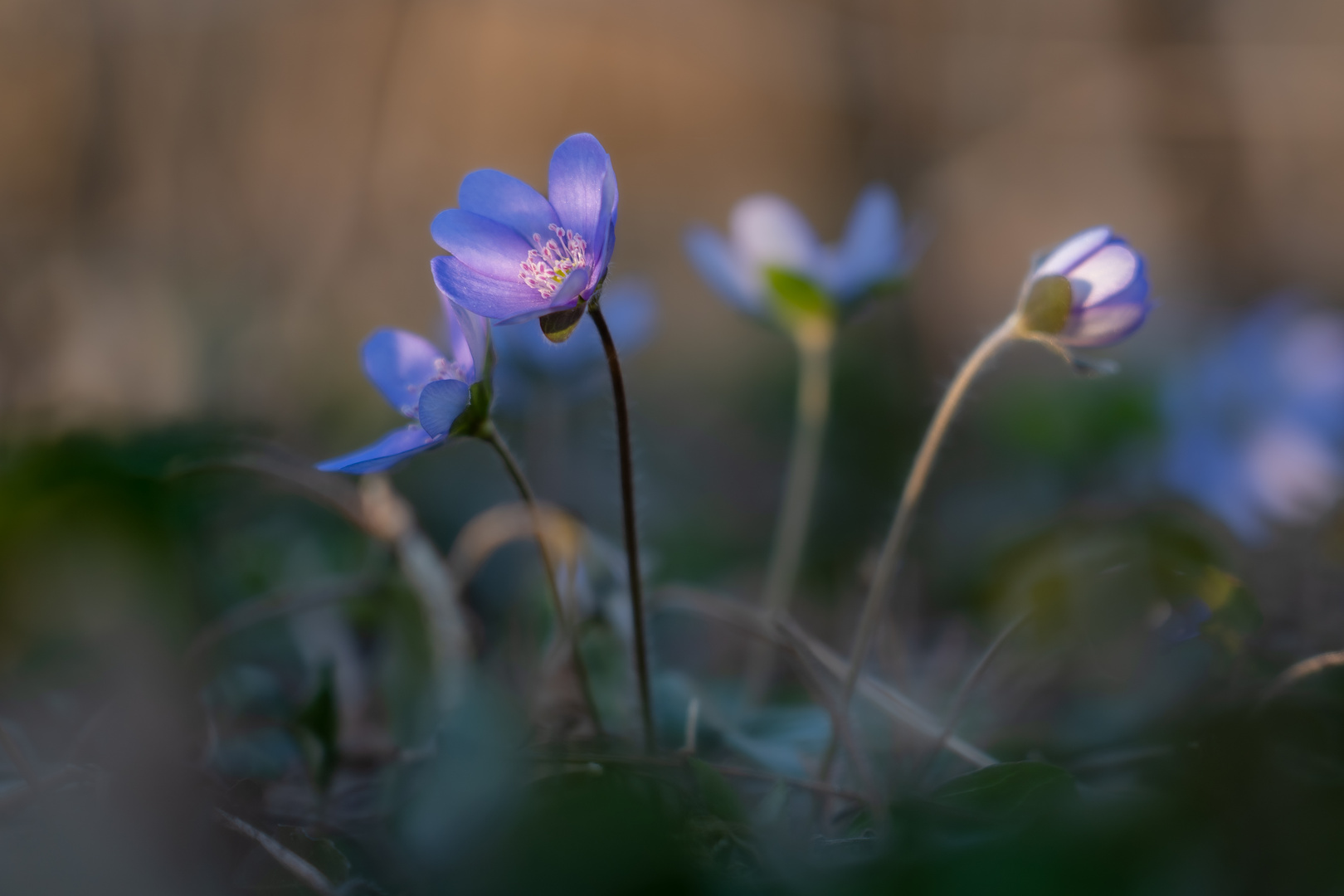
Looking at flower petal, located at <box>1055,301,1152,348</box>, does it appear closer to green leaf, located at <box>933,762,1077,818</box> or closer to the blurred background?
the blurred background

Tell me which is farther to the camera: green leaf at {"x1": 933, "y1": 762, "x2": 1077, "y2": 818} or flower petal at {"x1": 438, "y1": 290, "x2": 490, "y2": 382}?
flower petal at {"x1": 438, "y1": 290, "x2": 490, "y2": 382}

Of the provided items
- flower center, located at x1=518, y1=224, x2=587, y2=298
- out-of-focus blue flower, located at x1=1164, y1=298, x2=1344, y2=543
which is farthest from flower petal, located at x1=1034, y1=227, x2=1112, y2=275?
out-of-focus blue flower, located at x1=1164, y1=298, x2=1344, y2=543

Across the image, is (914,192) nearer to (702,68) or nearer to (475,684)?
(475,684)

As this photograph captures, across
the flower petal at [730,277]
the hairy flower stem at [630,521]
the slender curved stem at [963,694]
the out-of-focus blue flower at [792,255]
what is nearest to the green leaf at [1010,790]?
the slender curved stem at [963,694]

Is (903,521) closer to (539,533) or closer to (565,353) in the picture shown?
(539,533)

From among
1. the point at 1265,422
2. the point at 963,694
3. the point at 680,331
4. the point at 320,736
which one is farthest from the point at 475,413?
the point at 680,331

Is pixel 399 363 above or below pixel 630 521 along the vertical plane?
above

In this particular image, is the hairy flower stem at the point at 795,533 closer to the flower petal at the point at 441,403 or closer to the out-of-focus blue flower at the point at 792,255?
the out-of-focus blue flower at the point at 792,255
